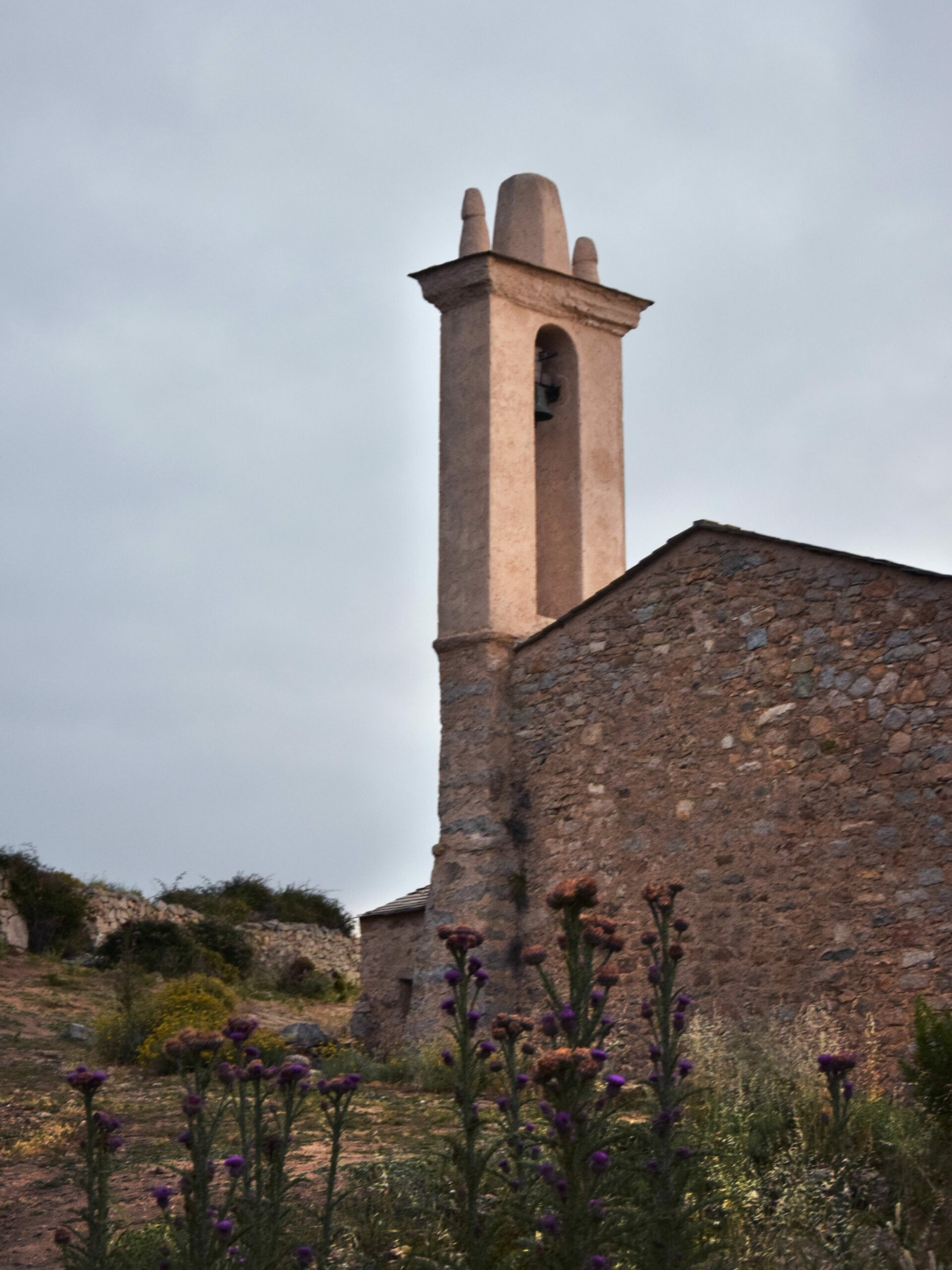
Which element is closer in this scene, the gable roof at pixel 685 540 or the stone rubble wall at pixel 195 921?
the gable roof at pixel 685 540

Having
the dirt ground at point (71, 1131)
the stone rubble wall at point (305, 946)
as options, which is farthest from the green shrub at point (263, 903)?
the dirt ground at point (71, 1131)

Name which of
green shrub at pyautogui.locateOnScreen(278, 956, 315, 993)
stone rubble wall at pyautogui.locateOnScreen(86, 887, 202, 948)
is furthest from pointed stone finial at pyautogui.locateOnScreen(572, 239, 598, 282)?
green shrub at pyautogui.locateOnScreen(278, 956, 315, 993)

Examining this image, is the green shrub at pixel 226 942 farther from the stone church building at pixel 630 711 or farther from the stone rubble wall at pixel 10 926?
the stone church building at pixel 630 711

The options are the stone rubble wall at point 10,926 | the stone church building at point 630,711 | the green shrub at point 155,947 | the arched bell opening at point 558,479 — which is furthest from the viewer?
the stone rubble wall at point 10,926

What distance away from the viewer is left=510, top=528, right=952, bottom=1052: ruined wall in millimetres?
8766

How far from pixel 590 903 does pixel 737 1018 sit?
5483 millimetres

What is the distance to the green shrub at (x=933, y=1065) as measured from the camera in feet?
23.9

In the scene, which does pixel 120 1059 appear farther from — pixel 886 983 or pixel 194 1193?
pixel 194 1193

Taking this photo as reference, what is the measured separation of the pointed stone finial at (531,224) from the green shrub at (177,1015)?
832 cm

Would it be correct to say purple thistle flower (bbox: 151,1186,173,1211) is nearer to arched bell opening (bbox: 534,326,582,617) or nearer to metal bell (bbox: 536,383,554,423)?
arched bell opening (bbox: 534,326,582,617)

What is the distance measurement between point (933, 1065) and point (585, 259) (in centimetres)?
954

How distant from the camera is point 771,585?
9.91 meters

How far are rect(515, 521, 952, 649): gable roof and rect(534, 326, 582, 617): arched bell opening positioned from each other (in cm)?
104

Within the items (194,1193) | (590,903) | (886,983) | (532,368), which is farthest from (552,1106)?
(532,368)
